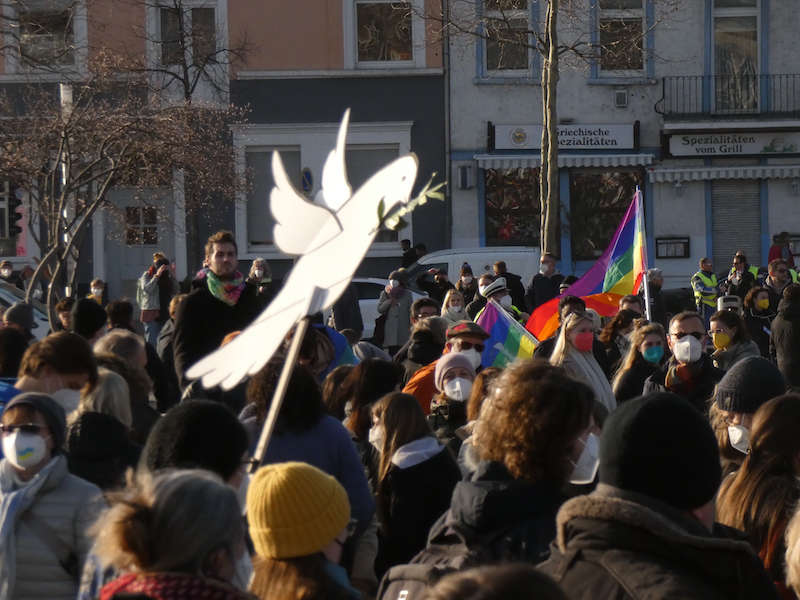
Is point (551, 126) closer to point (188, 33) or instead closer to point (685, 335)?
point (188, 33)

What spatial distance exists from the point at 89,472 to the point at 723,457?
2351 mm

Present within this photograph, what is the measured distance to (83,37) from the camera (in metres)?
27.2

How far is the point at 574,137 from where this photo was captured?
2827 cm

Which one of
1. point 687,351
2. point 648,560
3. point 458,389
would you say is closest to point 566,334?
point 687,351

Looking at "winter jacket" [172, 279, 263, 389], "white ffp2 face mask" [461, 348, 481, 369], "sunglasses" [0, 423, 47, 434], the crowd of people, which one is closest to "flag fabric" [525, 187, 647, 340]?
"white ffp2 face mask" [461, 348, 481, 369]

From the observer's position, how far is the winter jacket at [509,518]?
3693mm

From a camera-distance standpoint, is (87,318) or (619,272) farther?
(619,272)

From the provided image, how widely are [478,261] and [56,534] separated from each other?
58.2ft

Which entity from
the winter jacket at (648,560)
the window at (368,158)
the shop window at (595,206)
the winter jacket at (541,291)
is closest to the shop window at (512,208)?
the shop window at (595,206)

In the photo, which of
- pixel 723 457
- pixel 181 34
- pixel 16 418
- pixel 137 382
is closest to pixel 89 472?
pixel 16 418

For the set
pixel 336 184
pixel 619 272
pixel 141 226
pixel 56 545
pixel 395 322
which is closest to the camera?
pixel 336 184

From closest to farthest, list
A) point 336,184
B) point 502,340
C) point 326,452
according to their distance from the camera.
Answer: point 336,184, point 326,452, point 502,340

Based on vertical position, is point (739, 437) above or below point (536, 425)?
below

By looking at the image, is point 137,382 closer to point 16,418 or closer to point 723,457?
point 16,418
